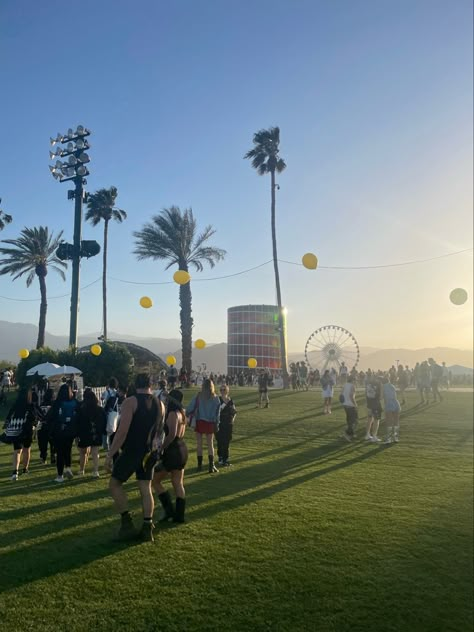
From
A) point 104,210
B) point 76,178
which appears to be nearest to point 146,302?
point 76,178

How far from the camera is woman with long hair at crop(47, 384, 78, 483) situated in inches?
333

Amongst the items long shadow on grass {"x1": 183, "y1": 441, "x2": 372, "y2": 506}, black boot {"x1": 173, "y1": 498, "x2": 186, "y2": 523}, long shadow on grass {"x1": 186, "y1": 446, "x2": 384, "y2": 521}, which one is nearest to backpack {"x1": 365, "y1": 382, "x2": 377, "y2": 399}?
long shadow on grass {"x1": 183, "y1": 441, "x2": 372, "y2": 506}

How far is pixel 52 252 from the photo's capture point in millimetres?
41531

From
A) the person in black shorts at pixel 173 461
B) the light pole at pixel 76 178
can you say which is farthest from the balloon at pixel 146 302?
the person in black shorts at pixel 173 461

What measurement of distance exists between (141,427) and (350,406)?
9.07 meters

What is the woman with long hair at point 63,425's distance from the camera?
8.47m

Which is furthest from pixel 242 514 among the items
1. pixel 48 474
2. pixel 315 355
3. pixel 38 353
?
pixel 315 355

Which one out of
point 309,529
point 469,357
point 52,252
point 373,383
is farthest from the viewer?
point 469,357

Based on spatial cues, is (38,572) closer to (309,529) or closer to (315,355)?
(309,529)

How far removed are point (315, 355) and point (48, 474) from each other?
148 ft

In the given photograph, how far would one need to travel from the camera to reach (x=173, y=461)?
6191 millimetres

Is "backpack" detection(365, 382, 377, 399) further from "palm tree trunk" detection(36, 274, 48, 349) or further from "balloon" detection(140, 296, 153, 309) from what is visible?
"palm tree trunk" detection(36, 274, 48, 349)

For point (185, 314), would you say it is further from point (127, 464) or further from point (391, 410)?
point (127, 464)

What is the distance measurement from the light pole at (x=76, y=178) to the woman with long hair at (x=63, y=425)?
21.2m
